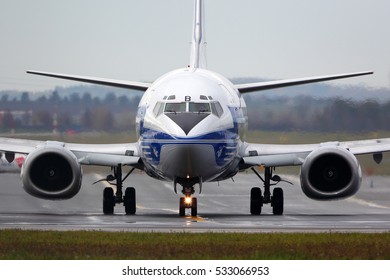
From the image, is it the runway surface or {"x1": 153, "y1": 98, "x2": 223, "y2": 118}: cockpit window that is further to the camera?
{"x1": 153, "y1": 98, "x2": 223, "y2": 118}: cockpit window

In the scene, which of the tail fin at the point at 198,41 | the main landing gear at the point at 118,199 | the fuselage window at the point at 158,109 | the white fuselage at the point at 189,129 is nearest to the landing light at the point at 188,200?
the white fuselage at the point at 189,129

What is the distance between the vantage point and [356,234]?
27.0m

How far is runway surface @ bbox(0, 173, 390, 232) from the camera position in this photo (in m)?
30.8

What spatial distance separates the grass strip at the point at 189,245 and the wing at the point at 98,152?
10.9 meters

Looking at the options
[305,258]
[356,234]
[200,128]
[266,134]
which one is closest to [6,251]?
[305,258]

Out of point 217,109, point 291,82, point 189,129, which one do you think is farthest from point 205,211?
point 189,129

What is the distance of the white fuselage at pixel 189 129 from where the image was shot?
3453 cm

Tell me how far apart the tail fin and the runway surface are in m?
4.20

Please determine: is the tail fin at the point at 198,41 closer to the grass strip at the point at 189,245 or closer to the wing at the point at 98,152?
the wing at the point at 98,152

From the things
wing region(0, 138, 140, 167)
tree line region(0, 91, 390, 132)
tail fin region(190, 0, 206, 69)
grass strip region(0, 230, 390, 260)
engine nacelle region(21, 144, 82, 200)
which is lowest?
grass strip region(0, 230, 390, 260)

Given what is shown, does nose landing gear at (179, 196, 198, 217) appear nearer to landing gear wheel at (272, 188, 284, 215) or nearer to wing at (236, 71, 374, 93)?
landing gear wheel at (272, 188, 284, 215)

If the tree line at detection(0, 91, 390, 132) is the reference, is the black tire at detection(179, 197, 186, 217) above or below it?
below

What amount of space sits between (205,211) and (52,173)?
4.89m

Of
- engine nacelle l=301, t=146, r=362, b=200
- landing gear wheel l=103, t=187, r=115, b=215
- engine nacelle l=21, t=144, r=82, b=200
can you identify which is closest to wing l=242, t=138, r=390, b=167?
engine nacelle l=301, t=146, r=362, b=200
